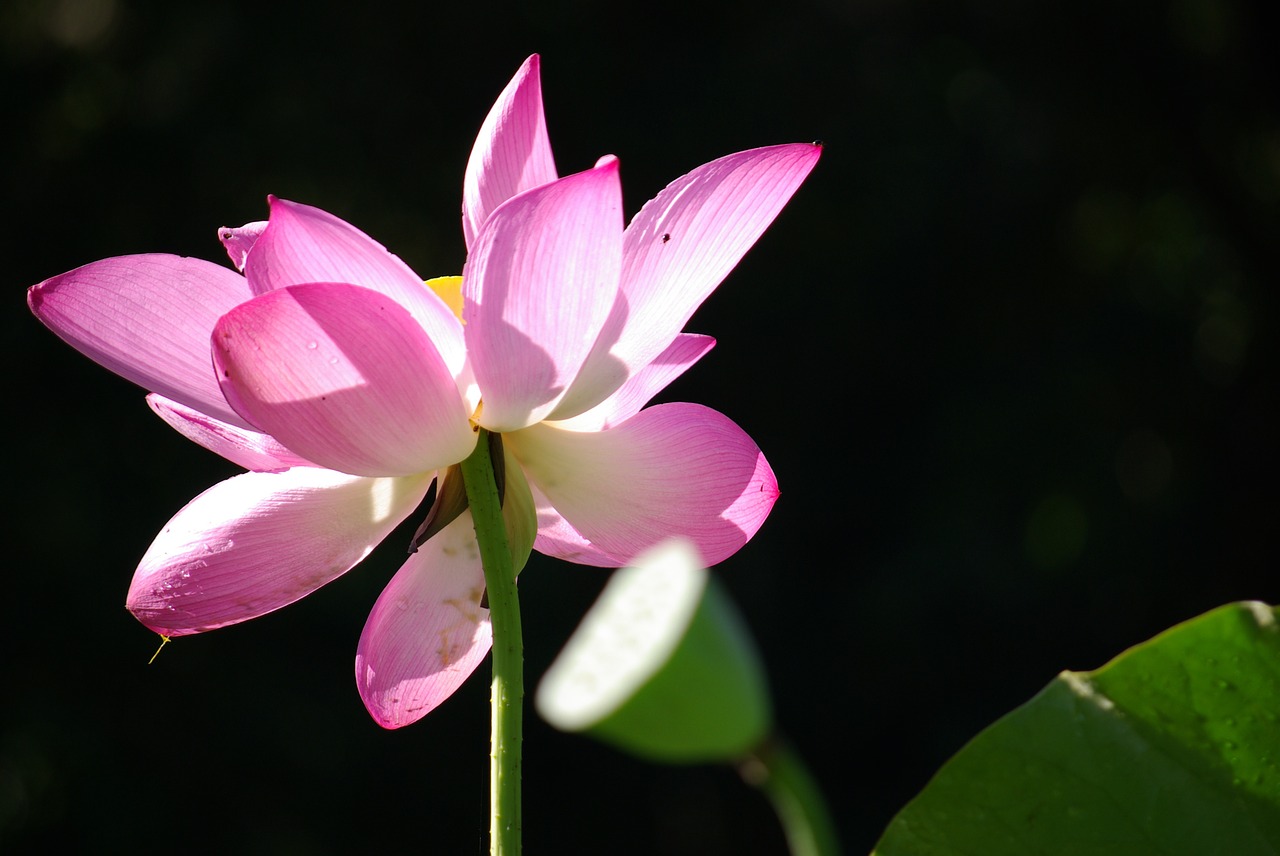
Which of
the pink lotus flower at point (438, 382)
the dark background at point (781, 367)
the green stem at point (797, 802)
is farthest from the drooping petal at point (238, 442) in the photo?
the dark background at point (781, 367)

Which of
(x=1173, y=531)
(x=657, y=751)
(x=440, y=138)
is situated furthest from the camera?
(x=1173, y=531)

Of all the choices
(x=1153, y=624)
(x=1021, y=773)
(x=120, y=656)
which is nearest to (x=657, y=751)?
(x=1021, y=773)

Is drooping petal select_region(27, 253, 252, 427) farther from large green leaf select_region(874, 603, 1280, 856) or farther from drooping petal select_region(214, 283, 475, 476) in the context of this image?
large green leaf select_region(874, 603, 1280, 856)

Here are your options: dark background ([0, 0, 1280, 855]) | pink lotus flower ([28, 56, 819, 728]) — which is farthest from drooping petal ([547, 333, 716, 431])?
dark background ([0, 0, 1280, 855])

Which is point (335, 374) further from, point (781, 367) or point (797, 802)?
point (781, 367)

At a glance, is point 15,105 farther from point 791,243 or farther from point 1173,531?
point 1173,531

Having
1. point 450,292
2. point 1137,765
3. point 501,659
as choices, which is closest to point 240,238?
point 450,292
